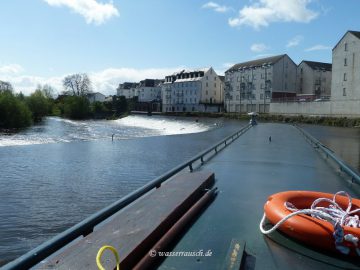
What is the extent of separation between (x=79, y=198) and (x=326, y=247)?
12520 mm

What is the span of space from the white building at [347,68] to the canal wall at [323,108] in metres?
1.06

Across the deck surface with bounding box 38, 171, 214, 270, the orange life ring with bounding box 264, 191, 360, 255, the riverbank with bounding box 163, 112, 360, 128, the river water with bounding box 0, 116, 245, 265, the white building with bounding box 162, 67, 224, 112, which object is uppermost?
the white building with bounding box 162, 67, 224, 112

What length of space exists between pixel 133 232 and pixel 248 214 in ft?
7.63

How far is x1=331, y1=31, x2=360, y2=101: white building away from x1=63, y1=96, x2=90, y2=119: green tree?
6699 centimetres

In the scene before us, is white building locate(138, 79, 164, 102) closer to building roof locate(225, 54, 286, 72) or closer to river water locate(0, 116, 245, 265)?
building roof locate(225, 54, 286, 72)

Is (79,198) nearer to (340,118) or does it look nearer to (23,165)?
(23,165)

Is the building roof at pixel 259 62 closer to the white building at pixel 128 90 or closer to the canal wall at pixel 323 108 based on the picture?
the canal wall at pixel 323 108

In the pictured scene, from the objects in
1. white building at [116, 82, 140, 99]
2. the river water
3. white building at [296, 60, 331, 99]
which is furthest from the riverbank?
white building at [116, 82, 140, 99]

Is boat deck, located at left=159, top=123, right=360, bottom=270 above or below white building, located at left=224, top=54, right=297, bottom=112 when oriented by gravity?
below

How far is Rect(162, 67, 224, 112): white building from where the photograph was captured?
4471 inches

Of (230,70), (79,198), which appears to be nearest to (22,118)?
(79,198)

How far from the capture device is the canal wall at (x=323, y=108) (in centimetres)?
6180

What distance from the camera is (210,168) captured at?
10.6 meters

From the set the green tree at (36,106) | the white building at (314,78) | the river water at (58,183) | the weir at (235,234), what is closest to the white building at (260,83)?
the white building at (314,78)
